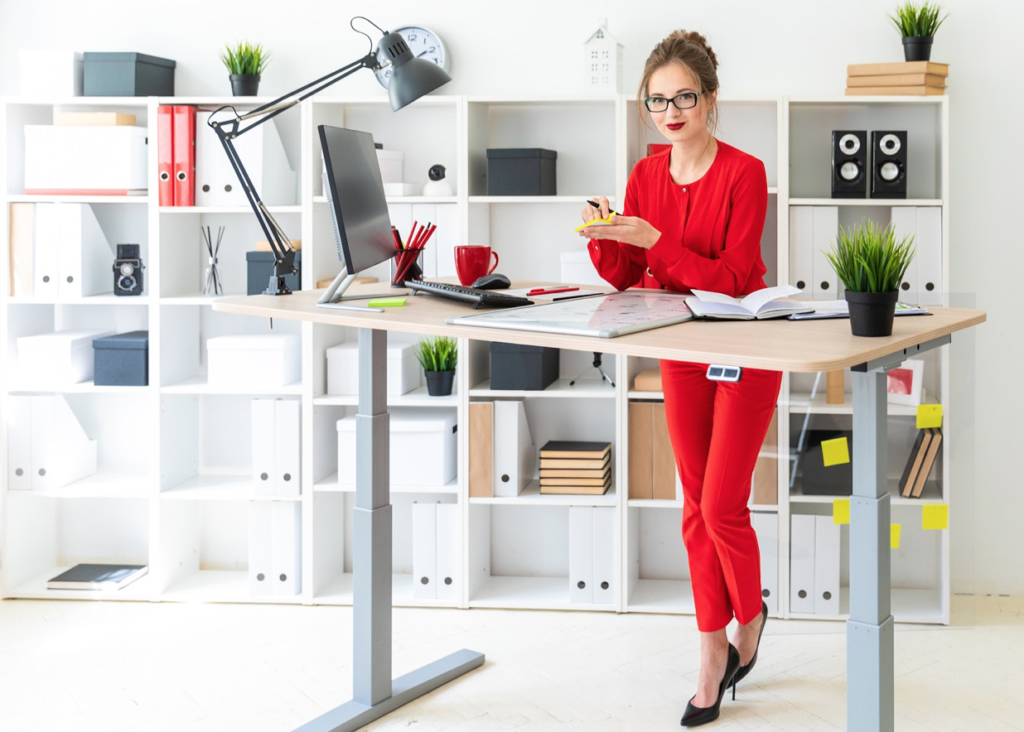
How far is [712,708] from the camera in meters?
2.57

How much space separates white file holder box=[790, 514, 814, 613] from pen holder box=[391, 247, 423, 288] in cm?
157

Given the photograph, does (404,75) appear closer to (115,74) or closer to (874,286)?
(874,286)

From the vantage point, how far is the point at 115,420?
12.6ft

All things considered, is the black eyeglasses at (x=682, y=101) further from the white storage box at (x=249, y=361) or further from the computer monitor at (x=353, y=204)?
the white storage box at (x=249, y=361)

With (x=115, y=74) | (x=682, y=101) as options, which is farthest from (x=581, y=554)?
(x=115, y=74)

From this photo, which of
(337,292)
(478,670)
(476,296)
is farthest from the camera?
(478,670)

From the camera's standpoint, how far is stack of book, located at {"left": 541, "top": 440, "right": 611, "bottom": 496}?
3373 millimetres

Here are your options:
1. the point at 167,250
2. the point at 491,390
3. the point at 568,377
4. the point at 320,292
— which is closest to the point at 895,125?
the point at 568,377

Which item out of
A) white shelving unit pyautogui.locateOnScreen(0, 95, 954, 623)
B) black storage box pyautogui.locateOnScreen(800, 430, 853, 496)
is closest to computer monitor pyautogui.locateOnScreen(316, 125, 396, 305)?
white shelving unit pyautogui.locateOnScreen(0, 95, 954, 623)

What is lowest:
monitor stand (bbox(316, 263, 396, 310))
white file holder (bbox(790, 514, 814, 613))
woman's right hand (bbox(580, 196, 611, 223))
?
white file holder (bbox(790, 514, 814, 613))

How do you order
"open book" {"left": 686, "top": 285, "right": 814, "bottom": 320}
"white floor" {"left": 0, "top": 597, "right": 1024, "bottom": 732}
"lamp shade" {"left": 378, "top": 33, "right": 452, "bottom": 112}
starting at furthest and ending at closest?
"white floor" {"left": 0, "top": 597, "right": 1024, "bottom": 732} → "lamp shade" {"left": 378, "top": 33, "right": 452, "bottom": 112} → "open book" {"left": 686, "top": 285, "right": 814, "bottom": 320}

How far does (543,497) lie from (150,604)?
1396 mm

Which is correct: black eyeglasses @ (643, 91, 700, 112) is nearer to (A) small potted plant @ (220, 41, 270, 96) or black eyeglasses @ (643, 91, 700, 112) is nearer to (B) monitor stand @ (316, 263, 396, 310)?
(B) monitor stand @ (316, 263, 396, 310)

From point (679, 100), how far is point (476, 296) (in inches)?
26.6
